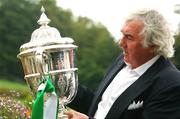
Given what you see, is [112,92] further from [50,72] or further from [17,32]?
[17,32]

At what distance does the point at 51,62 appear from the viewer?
428cm

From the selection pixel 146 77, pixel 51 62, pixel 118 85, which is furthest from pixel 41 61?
pixel 146 77

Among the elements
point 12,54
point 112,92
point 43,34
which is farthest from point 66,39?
point 12,54

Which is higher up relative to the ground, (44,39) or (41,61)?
(44,39)

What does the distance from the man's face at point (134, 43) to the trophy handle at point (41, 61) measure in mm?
492

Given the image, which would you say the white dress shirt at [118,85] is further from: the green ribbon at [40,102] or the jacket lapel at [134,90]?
the green ribbon at [40,102]

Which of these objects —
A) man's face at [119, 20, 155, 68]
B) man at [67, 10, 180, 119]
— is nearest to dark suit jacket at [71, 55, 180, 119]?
man at [67, 10, 180, 119]

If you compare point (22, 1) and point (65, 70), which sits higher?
point (65, 70)

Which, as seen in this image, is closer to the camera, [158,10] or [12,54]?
[158,10]

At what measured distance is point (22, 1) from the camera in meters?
64.1

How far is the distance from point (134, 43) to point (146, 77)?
0.24m

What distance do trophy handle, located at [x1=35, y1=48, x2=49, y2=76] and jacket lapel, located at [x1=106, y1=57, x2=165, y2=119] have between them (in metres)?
0.50

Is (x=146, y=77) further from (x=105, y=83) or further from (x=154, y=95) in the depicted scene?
(x=105, y=83)

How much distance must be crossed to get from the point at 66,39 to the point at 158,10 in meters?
0.63
